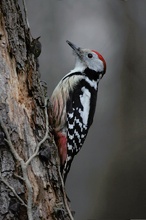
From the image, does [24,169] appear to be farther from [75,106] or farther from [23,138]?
[75,106]

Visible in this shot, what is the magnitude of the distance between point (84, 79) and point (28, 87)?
38.2 inches

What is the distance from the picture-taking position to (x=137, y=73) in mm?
6551

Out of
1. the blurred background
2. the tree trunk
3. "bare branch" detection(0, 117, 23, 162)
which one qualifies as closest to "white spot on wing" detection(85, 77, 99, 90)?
the tree trunk

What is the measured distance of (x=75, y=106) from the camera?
4.12 metres

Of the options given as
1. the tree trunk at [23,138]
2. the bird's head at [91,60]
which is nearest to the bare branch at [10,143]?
the tree trunk at [23,138]

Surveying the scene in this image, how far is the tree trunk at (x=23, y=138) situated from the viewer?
3027 millimetres

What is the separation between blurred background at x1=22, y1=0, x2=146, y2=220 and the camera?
622 centimetres

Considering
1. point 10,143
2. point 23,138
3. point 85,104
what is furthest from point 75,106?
point 10,143

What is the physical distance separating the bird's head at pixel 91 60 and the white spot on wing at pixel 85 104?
0.34m

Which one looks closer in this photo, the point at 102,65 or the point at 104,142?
the point at 102,65

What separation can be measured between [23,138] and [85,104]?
1.07 metres

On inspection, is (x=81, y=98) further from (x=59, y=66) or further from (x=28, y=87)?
(x=59, y=66)

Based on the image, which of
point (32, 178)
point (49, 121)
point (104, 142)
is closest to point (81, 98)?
point (49, 121)

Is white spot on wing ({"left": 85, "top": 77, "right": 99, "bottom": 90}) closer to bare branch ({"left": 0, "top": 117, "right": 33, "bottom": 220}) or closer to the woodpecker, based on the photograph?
the woodpecker
